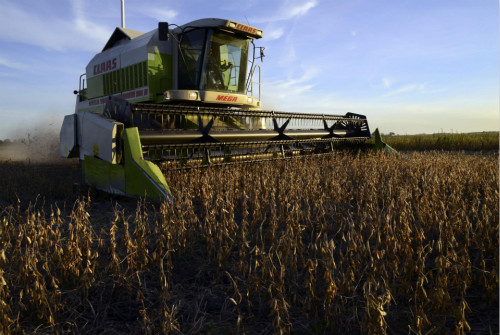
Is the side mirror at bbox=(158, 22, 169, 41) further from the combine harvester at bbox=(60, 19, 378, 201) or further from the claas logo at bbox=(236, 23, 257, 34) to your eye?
the claas logo at bbox=(236, 23, 257, 34)

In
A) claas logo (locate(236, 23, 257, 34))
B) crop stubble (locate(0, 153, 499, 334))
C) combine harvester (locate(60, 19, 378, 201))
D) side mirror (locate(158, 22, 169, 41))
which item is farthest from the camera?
claas logo (locate(236, 23, 257, 34))

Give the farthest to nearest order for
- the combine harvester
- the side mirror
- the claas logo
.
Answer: the claas logo, the side mirror, the combine harvester

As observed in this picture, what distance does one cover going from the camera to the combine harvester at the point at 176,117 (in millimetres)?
4367

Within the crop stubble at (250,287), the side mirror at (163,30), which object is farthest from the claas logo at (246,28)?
the crop stubble at (250,287)

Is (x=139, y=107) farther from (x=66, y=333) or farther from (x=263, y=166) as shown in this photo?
(x=66, y=333)

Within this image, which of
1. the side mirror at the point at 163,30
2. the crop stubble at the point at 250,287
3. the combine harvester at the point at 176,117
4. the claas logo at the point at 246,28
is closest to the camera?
the crop stubble at the point at 250,287

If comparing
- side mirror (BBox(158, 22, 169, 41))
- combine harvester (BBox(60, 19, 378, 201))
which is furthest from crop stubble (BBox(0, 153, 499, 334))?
side mirror (BBox(158, 22, 169, 41))

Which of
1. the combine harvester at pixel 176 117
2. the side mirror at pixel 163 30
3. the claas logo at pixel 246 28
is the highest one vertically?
the claas logo at pixel 246 28

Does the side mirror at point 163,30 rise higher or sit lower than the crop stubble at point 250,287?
higher

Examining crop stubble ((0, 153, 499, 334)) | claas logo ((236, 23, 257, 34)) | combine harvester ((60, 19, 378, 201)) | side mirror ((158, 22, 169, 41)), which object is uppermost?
claas logo ((236, 23, 257, 34))

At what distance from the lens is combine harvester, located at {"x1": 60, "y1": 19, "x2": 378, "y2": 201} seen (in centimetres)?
437

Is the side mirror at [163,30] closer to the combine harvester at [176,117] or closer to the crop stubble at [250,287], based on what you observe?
the combine harvester at [176,117]

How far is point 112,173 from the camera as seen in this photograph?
4395mm

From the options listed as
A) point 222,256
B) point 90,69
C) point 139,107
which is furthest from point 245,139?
point 90,69
